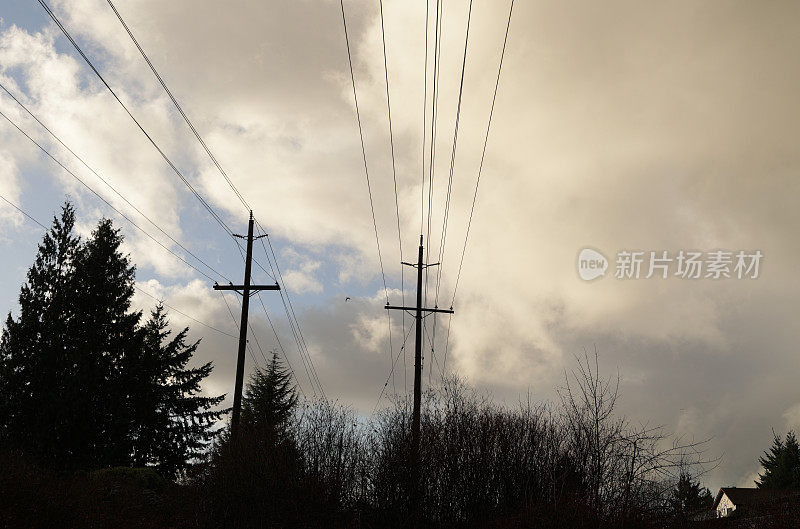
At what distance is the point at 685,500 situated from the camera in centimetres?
1428

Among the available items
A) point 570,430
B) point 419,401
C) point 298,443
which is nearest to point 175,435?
point 298,443

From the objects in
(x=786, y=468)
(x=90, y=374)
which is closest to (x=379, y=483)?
(x=90, y=374)

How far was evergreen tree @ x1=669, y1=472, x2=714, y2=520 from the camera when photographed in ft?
44.0

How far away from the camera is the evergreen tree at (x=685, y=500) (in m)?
13.4

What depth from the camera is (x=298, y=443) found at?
17.4 meters

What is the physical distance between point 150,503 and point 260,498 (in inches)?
186

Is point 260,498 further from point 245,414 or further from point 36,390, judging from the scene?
point 36,390

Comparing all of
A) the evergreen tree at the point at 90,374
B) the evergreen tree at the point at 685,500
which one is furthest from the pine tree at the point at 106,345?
the evergreen tree at the point at 685,500

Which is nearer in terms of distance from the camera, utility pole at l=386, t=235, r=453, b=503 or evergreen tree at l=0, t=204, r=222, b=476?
utility pole at l=386, t=235, r=453, b=503

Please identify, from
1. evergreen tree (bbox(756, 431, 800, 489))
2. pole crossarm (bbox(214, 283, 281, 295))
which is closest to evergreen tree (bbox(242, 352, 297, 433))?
pole crossarm (bbox(214, 283, 281, 295))

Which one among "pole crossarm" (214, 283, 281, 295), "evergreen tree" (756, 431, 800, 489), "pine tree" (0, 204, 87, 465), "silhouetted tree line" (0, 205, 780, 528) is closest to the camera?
"silhouetted tree line" (0, 205, 780, 528)

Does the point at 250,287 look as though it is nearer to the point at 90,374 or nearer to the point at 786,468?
the point at 90,374

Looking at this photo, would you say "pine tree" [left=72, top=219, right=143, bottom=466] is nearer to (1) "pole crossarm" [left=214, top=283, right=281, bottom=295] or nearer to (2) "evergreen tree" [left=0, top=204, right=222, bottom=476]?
(2) "evergreen tree" [left=0, top=204, right=222, bottom=476]

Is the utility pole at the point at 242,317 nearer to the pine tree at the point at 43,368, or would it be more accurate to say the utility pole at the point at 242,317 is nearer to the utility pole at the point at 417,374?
the utility pole at the point at 417,374
